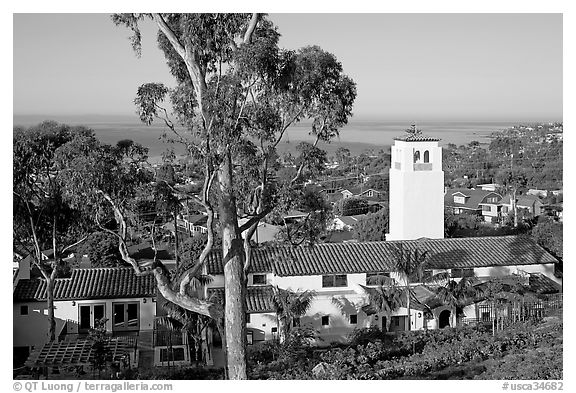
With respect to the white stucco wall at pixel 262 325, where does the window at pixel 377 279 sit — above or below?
above

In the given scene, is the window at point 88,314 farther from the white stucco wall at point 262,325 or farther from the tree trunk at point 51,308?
the white stucco wall at point 262,325

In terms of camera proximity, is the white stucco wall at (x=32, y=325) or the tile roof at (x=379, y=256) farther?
the tile roof at (x=379, y=256)

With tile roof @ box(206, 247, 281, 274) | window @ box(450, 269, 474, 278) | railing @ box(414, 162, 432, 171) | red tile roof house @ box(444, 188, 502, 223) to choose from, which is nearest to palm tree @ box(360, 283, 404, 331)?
window @ box(450, 269, 474, 278)

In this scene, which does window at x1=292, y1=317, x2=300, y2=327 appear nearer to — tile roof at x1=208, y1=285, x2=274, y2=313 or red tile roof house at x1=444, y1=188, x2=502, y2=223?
tile roof at x1=208, y1=285, x2=274, y2=313

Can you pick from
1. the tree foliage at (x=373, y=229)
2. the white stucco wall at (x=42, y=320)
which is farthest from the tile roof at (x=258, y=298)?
the tree foliage at (x=373, y=229)

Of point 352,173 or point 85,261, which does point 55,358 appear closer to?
point 85,261
